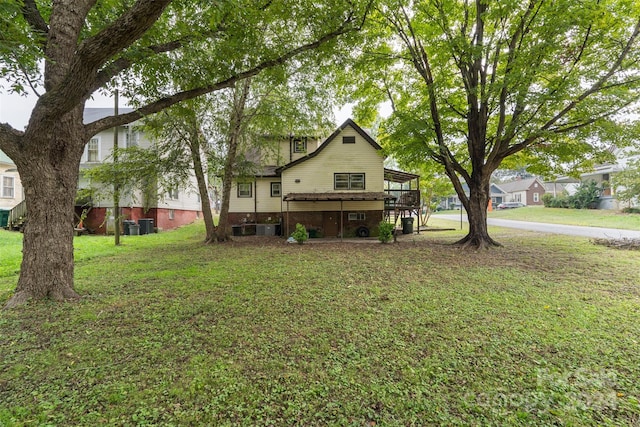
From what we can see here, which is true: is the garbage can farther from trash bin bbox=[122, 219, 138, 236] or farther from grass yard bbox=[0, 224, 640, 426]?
trash bin bbox=[122, 219, 138, 236]

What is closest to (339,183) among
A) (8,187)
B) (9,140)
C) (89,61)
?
(89,61)

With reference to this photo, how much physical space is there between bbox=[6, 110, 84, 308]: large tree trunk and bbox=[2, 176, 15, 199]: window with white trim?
2071 cm

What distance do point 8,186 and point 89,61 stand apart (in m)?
22.9

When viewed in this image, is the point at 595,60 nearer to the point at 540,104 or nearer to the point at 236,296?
the point at 540,104

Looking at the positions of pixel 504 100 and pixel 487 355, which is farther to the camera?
pixel 504 100

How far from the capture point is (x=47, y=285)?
4.96 metres

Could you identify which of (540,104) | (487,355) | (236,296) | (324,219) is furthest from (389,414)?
(324,219)

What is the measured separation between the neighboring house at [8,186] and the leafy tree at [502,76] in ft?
76.1

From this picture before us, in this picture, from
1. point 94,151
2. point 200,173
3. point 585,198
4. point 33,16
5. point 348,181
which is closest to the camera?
point 33,16

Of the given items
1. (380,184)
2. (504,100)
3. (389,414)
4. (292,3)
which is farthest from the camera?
(380,184)

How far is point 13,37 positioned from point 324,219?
46.2ft

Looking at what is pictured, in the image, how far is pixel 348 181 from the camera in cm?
1667

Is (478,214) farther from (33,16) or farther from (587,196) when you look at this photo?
(587,196)

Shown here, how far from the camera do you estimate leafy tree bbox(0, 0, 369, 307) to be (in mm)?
4008
